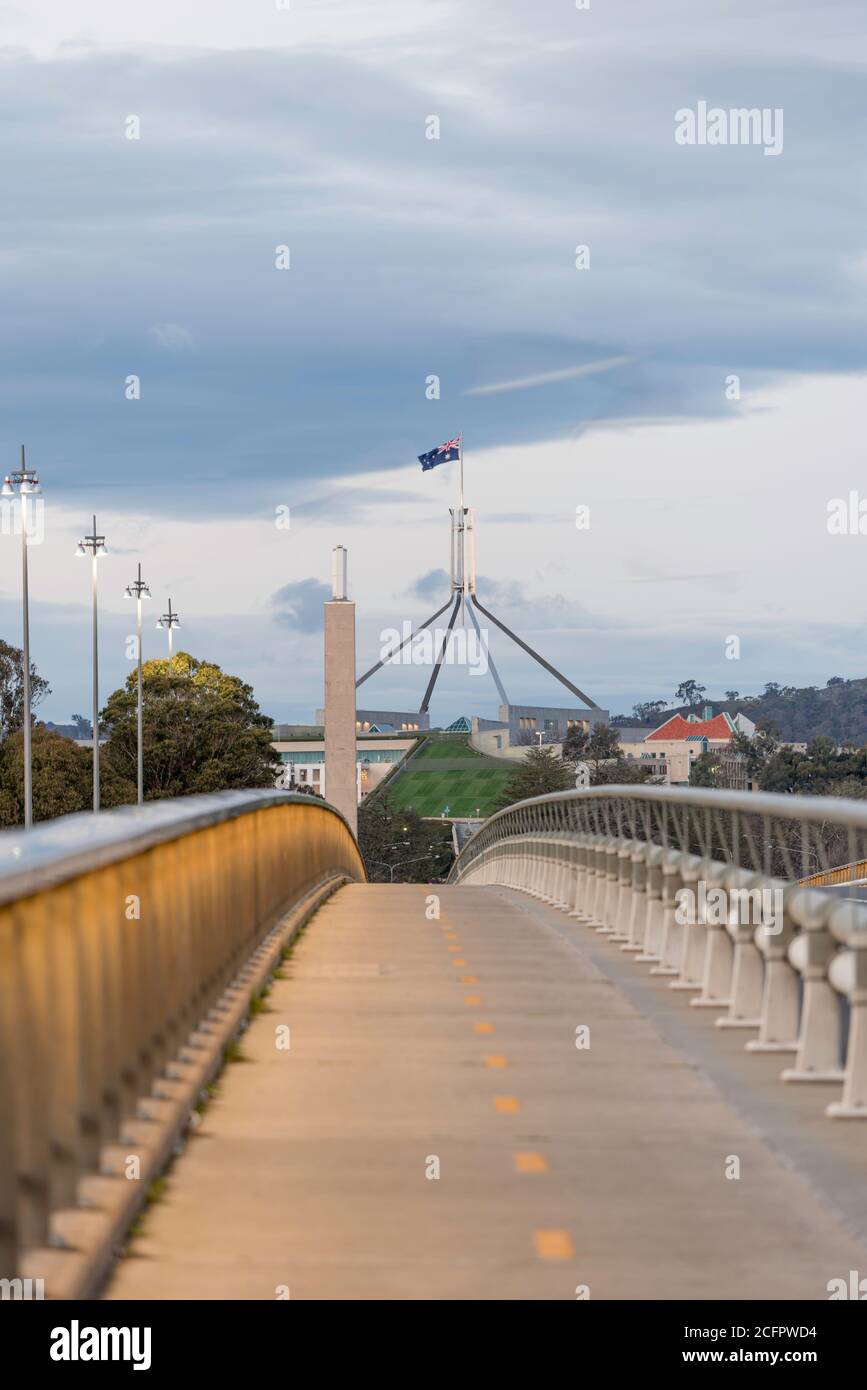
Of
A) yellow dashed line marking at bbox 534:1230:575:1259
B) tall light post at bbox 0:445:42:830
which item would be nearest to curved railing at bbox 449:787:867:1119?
yellow dashed line marking at bbox 534:1230:575:1259

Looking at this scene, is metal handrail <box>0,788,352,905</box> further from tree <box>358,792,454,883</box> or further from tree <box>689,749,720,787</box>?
tree <box>358,792,454,883</box>

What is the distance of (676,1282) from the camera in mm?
6996

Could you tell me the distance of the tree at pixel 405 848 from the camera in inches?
6973

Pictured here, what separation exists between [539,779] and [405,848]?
43.4 ft

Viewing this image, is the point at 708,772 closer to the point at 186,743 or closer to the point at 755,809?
the point at 186,743

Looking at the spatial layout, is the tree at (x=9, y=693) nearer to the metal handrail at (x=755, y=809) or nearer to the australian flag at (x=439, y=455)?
the australian flag at (x=439, y=455)

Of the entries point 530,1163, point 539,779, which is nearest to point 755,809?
point 530,1163

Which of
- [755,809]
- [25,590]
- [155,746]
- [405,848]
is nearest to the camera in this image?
[755,809]

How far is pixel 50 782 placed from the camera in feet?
285

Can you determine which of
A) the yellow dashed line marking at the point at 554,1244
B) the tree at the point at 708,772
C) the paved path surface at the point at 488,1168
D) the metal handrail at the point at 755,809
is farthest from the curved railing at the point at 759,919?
the tree at the point at 708,772

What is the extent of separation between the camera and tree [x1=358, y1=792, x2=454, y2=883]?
17712 cm
